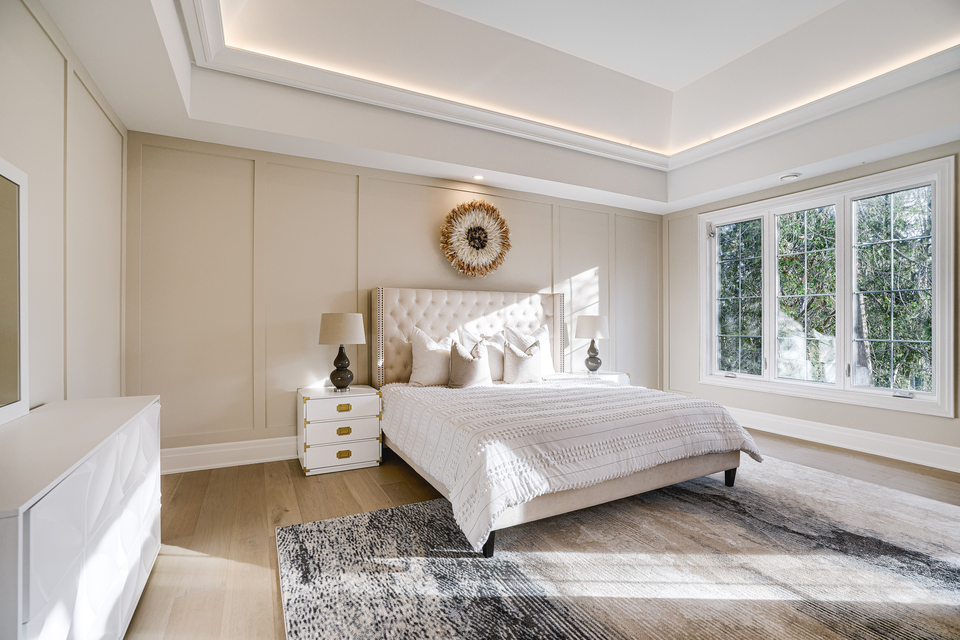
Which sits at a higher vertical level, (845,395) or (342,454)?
(845,395)

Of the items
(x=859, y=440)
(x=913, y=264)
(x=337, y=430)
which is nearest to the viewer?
(x=337, y=430)

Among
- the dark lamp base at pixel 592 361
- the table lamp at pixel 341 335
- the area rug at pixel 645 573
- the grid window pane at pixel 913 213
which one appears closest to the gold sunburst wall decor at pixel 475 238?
the table lamp at pixel 341 335

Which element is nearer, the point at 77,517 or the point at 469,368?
the point at 77,517

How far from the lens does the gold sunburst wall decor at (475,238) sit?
426 centimetres

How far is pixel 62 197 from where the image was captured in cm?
220

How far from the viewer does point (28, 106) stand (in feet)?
6.13

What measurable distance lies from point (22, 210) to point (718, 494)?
3861 mm

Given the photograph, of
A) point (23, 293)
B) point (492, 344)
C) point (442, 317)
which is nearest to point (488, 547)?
point (492, 344)

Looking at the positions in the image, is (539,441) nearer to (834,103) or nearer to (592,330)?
(592,330)

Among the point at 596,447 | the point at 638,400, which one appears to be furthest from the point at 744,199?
the point at 596,447

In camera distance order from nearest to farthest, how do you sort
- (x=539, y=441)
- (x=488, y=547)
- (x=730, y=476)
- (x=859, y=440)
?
(x=488, y=547) → (x=539, y=441) → (x=730, y=476) → (x=859, y=440)

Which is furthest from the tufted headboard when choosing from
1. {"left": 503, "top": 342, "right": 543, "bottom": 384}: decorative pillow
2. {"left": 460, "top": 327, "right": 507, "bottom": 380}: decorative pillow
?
{"left": 503, "top": 342, "right": 543, "bottom": 384}: decorative pillow

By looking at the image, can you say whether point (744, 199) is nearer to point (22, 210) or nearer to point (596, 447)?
point (596, 447)

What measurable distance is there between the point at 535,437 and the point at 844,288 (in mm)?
3595
